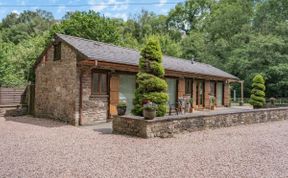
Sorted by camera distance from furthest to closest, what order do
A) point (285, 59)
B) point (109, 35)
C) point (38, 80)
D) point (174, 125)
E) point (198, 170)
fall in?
point (109, 35) < point (285, 59) < point (38, 80) < point (174, 125) < point (198, 170)

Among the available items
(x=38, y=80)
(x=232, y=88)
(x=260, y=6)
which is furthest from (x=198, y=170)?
(x=260, y=6)

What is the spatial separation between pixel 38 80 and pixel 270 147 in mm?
12335

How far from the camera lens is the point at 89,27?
93.1ft

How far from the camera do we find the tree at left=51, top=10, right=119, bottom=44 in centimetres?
2747

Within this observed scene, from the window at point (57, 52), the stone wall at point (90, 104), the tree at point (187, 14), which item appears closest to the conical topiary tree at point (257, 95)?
the stone wall at point (90, 104)

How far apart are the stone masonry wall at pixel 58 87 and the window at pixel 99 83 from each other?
0.87m

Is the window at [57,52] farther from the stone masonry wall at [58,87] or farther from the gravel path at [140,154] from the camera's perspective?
the gravel path at [140,154]

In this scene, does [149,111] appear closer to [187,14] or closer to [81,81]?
[81,81]

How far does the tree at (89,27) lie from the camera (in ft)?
90.1

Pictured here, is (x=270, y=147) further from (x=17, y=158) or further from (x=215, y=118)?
(x=17, y=158)

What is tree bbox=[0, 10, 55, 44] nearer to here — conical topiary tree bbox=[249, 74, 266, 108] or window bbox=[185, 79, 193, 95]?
window bbox=[185, 79, 193, 95]

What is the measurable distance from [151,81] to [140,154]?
4.36 meters

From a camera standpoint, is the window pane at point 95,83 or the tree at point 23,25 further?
the tree at point 23,25

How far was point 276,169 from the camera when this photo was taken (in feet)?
20.8
